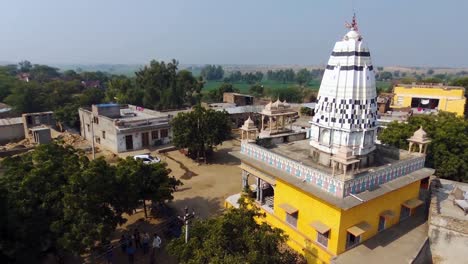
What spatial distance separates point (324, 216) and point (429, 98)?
3816 cm

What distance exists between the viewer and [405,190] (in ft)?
47.8

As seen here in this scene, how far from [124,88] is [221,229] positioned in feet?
153

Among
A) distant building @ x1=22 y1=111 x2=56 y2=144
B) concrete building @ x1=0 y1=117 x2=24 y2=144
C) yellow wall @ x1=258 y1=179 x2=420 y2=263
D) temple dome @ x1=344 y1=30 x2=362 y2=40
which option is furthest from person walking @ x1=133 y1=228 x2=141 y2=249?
concrete building @ x1=0 y1=117 x2=24 y2=144

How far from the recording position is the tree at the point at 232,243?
31.3ft

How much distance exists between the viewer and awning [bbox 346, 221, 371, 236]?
12000 millimetres

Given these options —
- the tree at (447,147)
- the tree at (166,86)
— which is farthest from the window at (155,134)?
the tree at (447,147)

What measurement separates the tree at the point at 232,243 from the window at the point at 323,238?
7.78 feet

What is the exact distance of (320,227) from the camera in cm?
1236

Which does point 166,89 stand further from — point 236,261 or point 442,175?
point 236,261

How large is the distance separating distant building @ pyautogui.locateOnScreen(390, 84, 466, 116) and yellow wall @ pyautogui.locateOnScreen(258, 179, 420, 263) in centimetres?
3085

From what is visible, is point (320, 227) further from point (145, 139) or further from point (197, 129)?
point (145, 139)

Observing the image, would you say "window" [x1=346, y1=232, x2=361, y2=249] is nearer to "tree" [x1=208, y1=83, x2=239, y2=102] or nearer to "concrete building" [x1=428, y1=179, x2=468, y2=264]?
"concrete building" [x1=428, y1=179, x2=468, y2=264]

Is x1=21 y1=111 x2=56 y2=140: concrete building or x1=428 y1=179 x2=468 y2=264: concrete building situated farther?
x1=21 y1=111 x2=56 y2=140: concrete building

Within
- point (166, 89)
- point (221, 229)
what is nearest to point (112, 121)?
point (166, 89)
